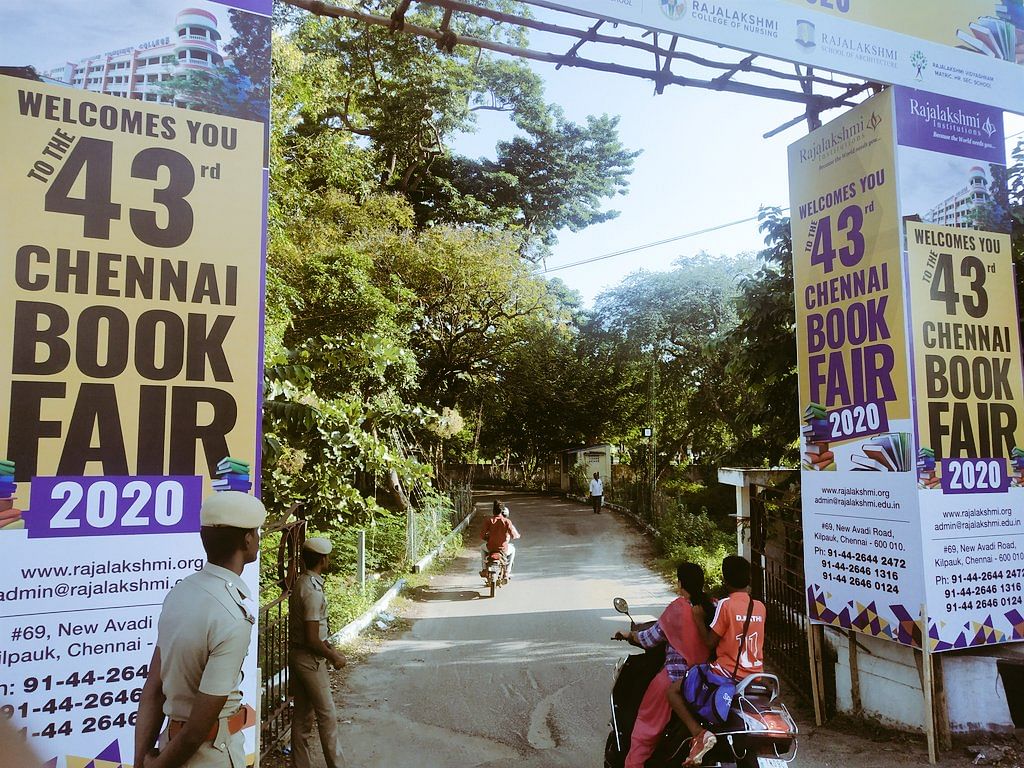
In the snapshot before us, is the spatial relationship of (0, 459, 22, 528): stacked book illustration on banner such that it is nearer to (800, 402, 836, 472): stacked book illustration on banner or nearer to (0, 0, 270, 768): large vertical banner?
(0, 0, 270, 768): large vertical banner

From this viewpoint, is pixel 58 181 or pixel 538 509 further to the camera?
pixel 538 509

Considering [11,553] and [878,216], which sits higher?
[878,216]

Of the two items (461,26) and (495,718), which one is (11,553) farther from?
(461,26)

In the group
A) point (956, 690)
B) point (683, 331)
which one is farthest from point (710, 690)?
point (683, 331)

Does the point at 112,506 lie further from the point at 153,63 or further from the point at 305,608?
the point at 153,63

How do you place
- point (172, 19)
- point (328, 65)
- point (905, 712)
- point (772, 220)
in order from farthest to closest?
point (328, 65) → point (772, 220) → point (905, 712) → point (172, 19)

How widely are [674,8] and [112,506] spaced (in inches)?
195

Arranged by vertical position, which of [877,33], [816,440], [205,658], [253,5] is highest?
[877,33]

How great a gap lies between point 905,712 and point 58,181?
6672mm

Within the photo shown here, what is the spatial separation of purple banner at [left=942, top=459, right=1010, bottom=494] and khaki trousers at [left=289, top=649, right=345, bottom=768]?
4.73 m

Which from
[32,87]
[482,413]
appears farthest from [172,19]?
[482,413]

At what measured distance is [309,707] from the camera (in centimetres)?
480

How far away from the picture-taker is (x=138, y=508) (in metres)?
3.80

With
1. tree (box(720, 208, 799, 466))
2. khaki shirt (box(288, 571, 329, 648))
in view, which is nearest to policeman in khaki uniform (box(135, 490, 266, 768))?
khaki shirt (box(288, 571, 329, 648))
